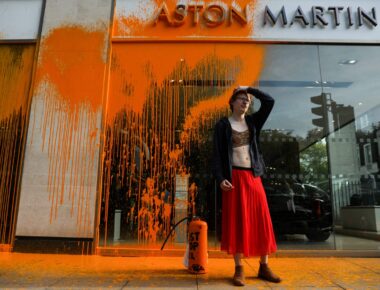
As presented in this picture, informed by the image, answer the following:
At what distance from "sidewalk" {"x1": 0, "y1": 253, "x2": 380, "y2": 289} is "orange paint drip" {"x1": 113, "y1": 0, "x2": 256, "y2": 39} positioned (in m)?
3.57

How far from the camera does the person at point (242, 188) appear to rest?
335 centimetres

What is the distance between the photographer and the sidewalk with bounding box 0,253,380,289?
129 inches

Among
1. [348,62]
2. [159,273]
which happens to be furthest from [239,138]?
[348,62]

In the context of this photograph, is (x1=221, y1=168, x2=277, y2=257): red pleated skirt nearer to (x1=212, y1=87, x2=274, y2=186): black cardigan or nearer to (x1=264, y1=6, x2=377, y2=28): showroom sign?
(x1=212, y1=87, x2=274, y2=186): black cardigan

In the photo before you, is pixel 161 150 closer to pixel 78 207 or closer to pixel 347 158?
pixel 78 207

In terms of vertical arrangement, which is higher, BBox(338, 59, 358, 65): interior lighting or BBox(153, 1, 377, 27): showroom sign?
BBox(153, 1, 377, 27): showroom sign

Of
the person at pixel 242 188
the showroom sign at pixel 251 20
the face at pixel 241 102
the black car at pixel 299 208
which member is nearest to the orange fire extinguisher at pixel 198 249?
the person at pixel 242 188

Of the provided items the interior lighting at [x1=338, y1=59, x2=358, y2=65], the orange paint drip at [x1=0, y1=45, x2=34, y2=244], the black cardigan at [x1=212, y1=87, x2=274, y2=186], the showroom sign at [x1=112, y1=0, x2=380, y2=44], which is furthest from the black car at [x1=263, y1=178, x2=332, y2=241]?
the orange paint drip at [x1=0, y1=45, x2=34, y2=244]

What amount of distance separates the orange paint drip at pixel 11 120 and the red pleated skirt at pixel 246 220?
11.5 ft

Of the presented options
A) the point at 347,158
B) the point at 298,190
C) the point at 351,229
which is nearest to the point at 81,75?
the point at 298,190

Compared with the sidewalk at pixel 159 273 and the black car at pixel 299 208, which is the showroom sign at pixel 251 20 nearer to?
the black car at pixel 299 208

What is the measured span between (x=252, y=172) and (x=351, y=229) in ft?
8.32

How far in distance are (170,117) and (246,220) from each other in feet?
8.21

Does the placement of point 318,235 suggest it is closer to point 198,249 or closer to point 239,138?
point 198,249
